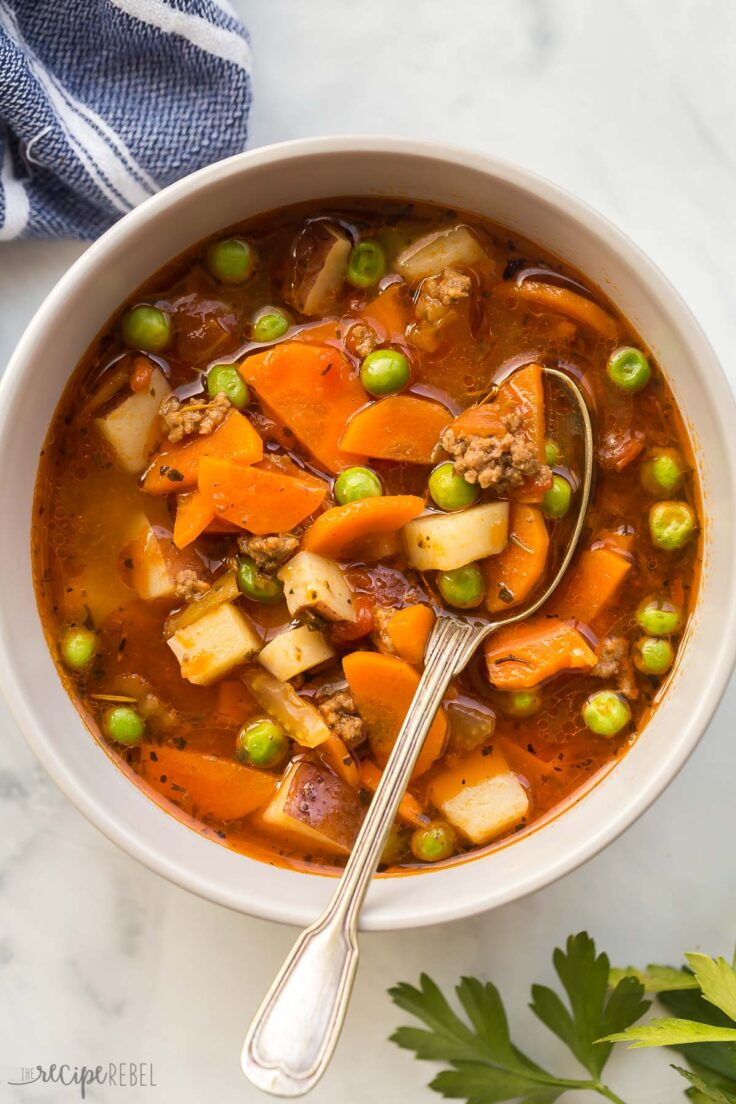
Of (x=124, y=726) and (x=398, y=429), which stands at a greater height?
(x=398, y=429)

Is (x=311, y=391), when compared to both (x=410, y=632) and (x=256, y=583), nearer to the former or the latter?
(x=256, y=583)

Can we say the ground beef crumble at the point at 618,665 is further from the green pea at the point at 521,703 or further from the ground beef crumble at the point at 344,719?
the ground beef crumble at the point at 344,719

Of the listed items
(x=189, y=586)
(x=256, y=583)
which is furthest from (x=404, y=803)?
(x=189, y=586)

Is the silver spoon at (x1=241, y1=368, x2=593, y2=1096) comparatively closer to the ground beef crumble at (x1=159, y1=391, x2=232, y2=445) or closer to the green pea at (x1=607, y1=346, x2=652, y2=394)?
the green pea at (x1=607, y1=346, x2=652, y2=394)

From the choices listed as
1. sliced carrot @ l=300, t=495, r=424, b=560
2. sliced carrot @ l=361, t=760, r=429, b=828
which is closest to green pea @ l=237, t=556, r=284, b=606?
sliced carrot @ l=300, t=495, r=424, b=560

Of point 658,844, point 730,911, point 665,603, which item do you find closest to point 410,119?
point 665,603

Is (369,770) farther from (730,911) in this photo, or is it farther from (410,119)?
(410,119)
